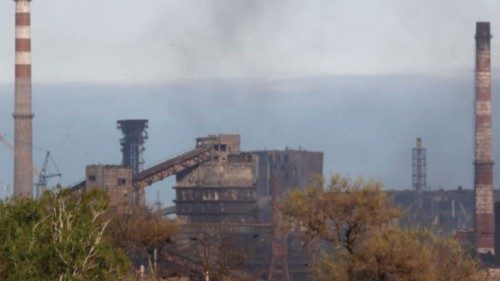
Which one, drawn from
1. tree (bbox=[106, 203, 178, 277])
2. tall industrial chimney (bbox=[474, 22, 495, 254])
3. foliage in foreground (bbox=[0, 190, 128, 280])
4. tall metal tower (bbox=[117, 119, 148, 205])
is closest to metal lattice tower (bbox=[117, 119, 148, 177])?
tall metal tower (bbox=[117, 119, 148, 205])

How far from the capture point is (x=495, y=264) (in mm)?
87125

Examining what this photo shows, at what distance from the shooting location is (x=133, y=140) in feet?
382

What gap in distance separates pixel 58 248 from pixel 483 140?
7417cm

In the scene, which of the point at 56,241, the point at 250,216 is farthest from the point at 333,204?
the point at 250,216

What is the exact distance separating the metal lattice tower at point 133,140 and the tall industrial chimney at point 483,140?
24204 mm

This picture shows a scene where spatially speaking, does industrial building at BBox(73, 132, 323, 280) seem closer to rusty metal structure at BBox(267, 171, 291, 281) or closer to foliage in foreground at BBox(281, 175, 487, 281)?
rusty metal structure at BBox(267, 171, 291, 281)

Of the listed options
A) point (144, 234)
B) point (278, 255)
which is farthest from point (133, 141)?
point (144, 234)

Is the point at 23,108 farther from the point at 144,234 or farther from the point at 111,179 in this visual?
the point at 144,234

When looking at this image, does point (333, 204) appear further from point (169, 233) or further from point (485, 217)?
point (485, 217)

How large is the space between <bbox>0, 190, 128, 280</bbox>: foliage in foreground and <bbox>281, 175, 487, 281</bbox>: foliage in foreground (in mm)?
6630

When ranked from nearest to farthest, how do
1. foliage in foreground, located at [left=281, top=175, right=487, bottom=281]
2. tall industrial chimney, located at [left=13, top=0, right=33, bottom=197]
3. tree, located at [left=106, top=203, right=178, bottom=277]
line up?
1. foliage in foreground, located at [left=281, top=175, right=487, bottom=281]
2. tree, located at [left=106, top=203, right=178, bottom=277]
3. tall industrial chimney, located at [left=13, top=0, right=33, bottom=197]

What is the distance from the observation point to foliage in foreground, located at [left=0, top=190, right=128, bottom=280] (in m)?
32.8

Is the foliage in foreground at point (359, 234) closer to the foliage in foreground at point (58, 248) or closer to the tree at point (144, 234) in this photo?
the foliage in foreground at point (58, 248)

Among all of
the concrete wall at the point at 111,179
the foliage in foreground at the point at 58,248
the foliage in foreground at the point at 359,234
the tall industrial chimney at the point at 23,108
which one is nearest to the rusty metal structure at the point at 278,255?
the concrete wall at the point at 111,179
